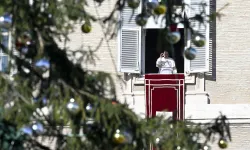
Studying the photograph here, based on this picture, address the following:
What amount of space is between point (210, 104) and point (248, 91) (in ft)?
2.23

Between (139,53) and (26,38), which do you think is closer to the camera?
(26,38)

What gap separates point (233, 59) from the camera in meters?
16.6

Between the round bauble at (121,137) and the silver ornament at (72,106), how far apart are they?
0.34m

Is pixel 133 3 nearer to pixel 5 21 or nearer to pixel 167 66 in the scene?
pixel 5 21

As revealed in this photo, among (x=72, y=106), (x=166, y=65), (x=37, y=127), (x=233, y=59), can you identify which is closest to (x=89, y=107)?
(x=72, y=106)

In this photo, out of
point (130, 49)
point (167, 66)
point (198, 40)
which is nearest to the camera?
point (198, 40)

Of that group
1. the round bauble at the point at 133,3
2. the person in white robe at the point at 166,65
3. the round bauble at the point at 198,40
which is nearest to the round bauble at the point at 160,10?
the round bauble at the point at 133,3

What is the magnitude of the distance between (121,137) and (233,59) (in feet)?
31.7

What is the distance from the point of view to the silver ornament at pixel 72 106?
7.00 m

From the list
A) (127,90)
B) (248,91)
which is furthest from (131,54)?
(248,91)

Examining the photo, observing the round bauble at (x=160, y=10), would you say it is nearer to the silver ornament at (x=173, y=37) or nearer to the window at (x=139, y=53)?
the silver ornament at (x=173, y=37)

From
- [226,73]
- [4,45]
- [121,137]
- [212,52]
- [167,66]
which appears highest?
[4,45]

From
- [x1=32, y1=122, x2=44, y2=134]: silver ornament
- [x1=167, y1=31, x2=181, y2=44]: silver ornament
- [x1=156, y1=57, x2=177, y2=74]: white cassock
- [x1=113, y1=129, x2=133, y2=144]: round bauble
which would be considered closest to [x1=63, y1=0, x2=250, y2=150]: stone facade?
[x1=156, y1=57, x2=177, y2=74]: white cassock

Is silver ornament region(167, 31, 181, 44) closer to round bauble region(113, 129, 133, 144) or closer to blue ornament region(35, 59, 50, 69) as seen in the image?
round bauble region(113, 129, 133, 144)
